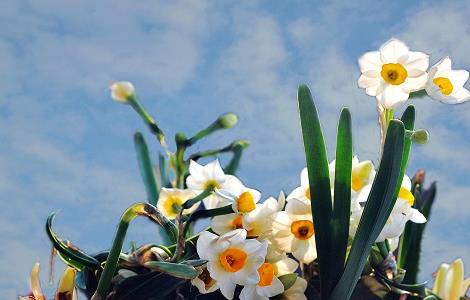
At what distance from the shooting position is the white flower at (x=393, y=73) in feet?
2.54

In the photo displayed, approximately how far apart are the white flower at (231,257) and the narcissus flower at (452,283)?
23 cm

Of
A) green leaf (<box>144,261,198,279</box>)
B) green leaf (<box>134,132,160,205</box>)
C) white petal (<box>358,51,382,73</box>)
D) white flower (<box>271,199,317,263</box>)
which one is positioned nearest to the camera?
green leaf (<box>144,261,198,279</box>)

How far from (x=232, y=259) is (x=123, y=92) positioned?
634 millimetres

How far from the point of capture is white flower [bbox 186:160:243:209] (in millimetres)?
748

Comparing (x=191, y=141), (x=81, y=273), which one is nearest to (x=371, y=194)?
(x=81, y=273)

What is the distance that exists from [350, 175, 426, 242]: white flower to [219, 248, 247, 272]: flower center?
0.40 feet

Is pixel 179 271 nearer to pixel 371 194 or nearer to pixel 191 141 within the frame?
pixel 371 194

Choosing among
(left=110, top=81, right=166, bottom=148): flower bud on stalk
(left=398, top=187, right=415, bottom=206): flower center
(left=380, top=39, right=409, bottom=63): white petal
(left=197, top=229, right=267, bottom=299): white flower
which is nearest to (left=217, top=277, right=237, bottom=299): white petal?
(left=197, top=229, right=267, bottom=299): white flower

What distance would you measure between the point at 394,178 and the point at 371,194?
0.09 feet

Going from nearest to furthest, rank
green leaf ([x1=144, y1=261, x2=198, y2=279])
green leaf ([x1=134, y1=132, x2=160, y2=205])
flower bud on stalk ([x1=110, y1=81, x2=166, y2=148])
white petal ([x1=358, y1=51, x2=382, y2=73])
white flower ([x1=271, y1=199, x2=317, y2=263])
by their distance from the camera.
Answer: green leaf ([x1=144, y1=261, x2=198, y2=279]), white flower ([x1=271, y1=199, x2=317, y2=263]), white petal ([x1=358, y1=51, x2=382, y2=73]), flower bud on stalk ([x1=110, y1=81, x2=166, y2=148]), green leaf ([x1=134, y1=132, x2=160, y2=205])

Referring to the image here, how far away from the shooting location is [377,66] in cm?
79

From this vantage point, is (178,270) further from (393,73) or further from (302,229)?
(393,73)

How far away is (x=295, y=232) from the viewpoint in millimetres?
692

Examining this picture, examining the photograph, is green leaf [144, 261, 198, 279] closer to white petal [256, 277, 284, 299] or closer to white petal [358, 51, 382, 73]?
white petal [256, 277, 284, 299]
